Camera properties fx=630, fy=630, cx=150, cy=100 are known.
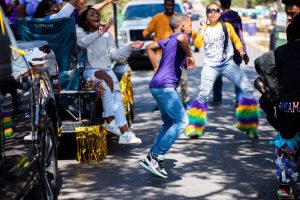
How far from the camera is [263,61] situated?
606 cm

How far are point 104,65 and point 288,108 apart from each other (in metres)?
3.07

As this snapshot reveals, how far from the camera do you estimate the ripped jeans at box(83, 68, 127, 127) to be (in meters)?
7.97

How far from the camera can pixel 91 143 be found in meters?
7.51

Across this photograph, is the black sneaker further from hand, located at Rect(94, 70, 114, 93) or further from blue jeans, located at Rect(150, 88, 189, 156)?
hand, located at Rect(94, 70, 114, 93)

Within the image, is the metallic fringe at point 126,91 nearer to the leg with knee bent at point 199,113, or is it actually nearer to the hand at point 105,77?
the hand at point 105,77

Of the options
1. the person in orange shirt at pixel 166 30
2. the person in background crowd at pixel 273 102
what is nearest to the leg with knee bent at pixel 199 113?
the person in orange shirt at pixel 166 30

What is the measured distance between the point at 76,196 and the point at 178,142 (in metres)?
2.83

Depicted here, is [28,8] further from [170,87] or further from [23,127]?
[23,127]

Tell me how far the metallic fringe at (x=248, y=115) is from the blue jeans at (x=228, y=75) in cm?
12

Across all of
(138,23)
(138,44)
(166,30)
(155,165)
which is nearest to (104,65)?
(138,44)

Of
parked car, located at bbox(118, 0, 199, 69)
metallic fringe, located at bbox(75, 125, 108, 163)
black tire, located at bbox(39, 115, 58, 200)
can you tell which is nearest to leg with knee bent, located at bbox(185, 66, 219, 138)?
metallic fringe, located at bbox(75, 125, 108, 163)

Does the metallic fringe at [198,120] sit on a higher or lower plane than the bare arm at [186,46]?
lower

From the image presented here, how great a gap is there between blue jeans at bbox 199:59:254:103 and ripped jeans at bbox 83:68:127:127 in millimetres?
1461

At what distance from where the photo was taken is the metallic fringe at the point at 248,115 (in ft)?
29.4
